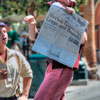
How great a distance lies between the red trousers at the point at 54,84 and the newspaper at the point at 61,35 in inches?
5.1

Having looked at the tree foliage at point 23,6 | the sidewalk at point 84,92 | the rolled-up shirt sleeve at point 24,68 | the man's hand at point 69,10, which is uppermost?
the man's hand at point 69,10

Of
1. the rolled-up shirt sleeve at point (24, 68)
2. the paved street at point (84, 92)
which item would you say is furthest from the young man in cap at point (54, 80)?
the paved street at point (84, 92)

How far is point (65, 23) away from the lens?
3871 mm

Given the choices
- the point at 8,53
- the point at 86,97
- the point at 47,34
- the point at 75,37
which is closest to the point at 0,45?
the point at 8,53

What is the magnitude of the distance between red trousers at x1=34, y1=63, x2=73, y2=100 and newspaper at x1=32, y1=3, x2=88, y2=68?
0.13 metres

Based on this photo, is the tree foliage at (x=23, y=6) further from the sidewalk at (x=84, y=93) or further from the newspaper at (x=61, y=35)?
the newspaper at (x=61, y=35)

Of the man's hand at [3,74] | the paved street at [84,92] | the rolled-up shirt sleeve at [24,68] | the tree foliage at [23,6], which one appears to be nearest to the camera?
the man's hand at [3,74]

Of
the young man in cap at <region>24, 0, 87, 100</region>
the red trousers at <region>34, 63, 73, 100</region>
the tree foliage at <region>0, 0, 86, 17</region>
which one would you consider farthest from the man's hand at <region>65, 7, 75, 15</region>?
the tree foliage at <region>0, 0, 86, 17</region>

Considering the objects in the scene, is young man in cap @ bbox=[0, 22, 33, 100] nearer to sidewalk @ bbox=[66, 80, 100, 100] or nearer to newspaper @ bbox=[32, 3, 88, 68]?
newspaper @ bbox=[32, 3, 88, 68]

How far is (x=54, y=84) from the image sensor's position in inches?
152

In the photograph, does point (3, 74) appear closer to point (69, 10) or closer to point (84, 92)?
point (69, 10)

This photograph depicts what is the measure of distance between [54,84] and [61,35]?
53 cm

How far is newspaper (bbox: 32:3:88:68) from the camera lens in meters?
3.83

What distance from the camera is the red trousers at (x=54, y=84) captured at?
3.85 m
